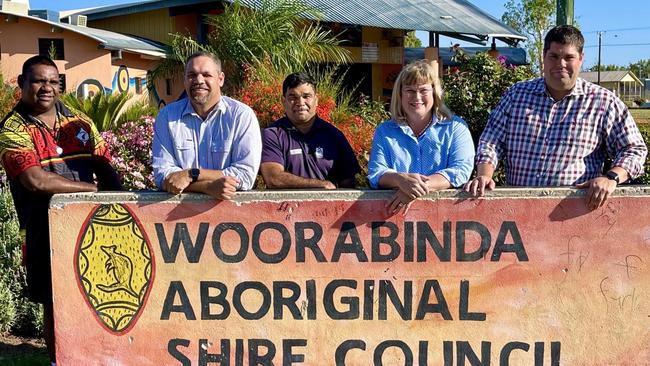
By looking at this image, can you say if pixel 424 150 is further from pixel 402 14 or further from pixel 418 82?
pixel 402 14

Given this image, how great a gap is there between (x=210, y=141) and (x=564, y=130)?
76.7 inches

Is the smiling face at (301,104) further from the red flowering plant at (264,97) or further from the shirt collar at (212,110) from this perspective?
the red flowering plant at (264,97)

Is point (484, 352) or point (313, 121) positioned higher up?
point (313, 121)

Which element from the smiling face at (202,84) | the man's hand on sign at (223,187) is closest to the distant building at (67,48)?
the smiling face at (202,84)

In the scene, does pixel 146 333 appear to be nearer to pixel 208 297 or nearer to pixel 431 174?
pixel 208 297

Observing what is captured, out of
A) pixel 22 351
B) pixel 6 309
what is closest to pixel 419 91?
pixel 22 351

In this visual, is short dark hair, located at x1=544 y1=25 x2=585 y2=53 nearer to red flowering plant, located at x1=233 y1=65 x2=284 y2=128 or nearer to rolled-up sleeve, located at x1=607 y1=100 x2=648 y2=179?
rolled-up sleeve, located at x1=607 y1=100 x2=648 y2=179

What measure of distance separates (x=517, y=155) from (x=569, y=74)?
1.70 ft

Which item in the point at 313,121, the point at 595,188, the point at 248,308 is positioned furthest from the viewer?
the point at 313,121

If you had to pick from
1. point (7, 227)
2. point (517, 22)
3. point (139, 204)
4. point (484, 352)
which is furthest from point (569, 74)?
point (517, 22)

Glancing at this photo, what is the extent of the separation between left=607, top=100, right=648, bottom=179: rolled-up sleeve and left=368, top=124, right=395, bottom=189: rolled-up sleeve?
1.21m

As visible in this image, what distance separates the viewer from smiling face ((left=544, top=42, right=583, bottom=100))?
4.11 metres

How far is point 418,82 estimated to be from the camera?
166 inches

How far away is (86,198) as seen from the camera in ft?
13.6
